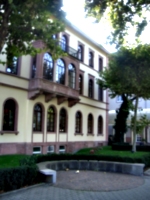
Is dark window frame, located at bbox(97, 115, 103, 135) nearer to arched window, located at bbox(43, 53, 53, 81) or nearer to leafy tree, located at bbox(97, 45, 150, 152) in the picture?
leafy tree, located at bbox(97, 45, 150, 152)

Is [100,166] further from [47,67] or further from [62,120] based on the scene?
[62,120]

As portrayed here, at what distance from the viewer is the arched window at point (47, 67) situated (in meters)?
21.4

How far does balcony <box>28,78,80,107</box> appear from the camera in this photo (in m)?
20.2

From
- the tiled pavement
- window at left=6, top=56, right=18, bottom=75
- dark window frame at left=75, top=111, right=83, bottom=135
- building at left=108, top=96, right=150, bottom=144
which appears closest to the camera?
the tiled pavement

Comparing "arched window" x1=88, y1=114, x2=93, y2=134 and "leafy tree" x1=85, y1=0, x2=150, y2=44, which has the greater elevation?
"leafy tree" x1=85, y1=0, x2=150, y2=44

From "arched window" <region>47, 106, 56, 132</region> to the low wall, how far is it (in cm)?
845

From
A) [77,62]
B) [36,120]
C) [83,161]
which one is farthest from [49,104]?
[83,161]

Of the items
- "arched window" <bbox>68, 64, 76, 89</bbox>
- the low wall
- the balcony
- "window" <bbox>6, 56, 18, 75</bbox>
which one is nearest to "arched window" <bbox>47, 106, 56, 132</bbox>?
the balcony

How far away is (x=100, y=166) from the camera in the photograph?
14.9m

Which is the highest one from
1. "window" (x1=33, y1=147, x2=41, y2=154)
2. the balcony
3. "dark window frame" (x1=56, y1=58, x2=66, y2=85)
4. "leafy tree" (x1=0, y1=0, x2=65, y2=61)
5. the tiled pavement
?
"dark window frame" (x1=56, y1=58, x2=66, y2=85)

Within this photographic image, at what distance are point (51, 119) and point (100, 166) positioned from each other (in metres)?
9.62

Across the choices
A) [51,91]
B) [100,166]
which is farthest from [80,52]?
[100,166]

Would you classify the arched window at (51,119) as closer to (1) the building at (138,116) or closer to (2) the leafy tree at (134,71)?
(2) the leafy tree at (134,71)

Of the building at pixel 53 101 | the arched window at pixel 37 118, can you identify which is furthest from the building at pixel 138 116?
the arched window at pixel 37 118
